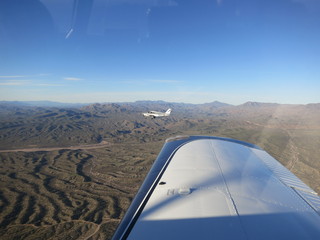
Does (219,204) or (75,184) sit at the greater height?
(219,204)

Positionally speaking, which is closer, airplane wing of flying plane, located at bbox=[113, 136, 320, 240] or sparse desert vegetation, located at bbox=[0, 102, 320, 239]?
airplane wing of flying plane, located at bbox=[113, 136, 320, 240]

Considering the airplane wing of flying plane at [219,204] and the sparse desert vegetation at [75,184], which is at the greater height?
the airplane wing of flying plane at [219,204]

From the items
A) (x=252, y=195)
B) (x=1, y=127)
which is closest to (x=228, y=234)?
(x=252, y=195)

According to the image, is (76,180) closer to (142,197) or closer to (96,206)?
(96,206)

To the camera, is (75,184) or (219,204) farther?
(75,184)

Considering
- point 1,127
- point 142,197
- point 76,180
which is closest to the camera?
point 142,197

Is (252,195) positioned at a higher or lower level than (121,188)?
higher

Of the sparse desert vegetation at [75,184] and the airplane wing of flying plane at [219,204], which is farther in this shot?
the sparse desert vegetation at [75,184]

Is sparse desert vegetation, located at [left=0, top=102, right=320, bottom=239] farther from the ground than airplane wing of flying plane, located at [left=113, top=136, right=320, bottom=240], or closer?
closer
